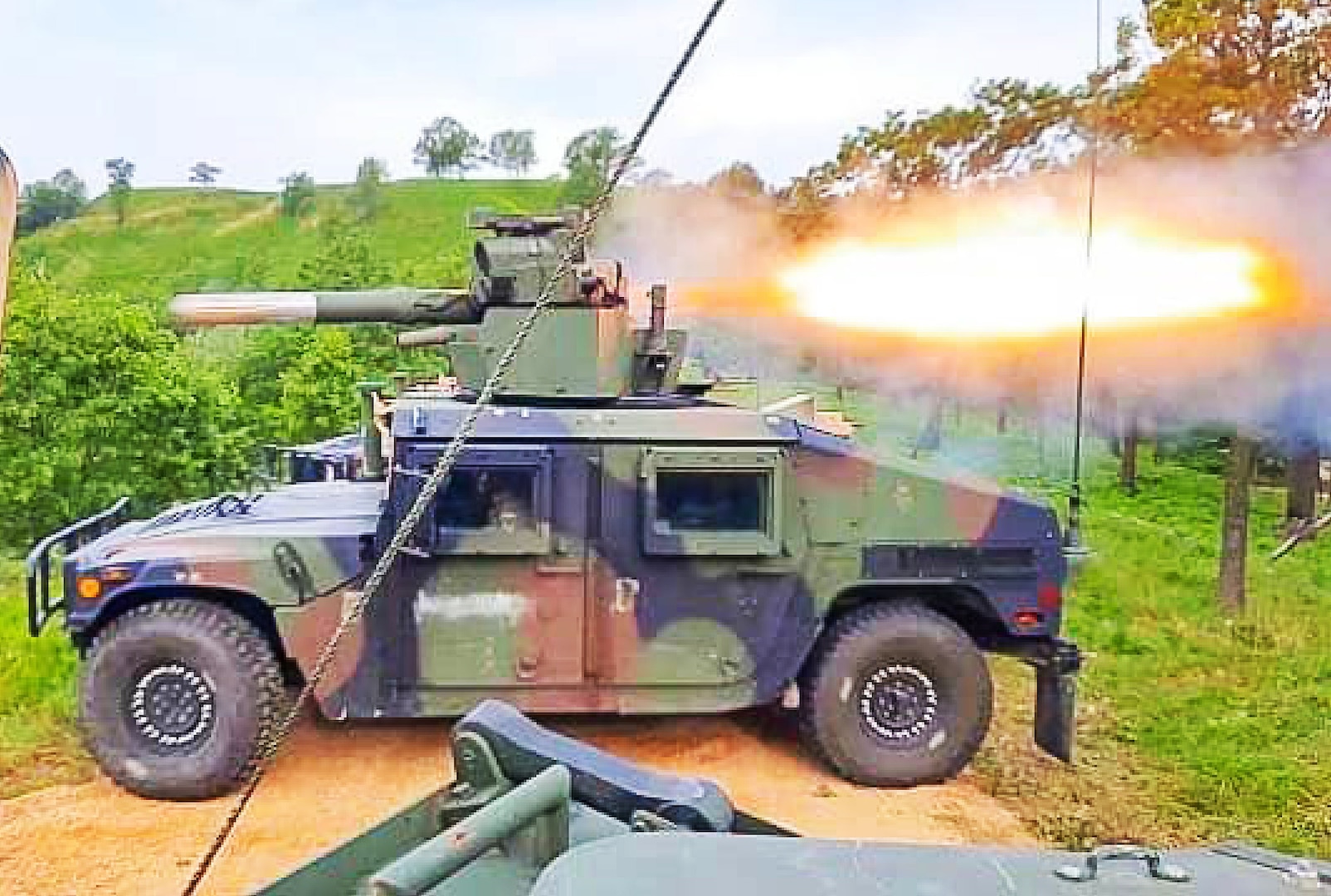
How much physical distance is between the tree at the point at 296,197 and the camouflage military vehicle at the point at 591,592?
48.7 metres

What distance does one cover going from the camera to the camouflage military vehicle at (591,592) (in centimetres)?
702

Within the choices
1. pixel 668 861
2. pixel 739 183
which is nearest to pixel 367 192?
pixel 739 183

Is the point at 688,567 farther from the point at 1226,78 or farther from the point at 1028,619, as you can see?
the point at 1226,78

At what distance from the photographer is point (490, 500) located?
23.4ft

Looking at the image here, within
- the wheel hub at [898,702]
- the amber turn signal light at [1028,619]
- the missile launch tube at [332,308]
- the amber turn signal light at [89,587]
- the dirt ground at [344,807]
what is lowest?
the dirt ground at [344,807]

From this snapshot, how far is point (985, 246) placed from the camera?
9.73 metres

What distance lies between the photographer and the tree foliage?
17.4m

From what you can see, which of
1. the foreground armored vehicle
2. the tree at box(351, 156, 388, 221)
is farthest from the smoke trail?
the tree at box(351, 156, 388, 221)

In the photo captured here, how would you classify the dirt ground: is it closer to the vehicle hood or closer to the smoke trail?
the vehicle hood

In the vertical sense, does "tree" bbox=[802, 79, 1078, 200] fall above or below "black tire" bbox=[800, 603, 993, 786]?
above

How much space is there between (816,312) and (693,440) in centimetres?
323

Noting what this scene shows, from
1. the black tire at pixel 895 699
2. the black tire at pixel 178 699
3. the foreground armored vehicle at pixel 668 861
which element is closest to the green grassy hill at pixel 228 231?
the black tire at pixel 178 699

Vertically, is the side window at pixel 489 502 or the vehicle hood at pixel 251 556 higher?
the side window at pixel 489 502

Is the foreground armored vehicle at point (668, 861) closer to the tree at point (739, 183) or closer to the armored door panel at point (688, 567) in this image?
the armored door panel at point (688, 567)
